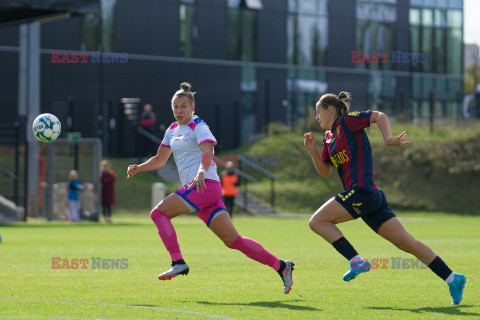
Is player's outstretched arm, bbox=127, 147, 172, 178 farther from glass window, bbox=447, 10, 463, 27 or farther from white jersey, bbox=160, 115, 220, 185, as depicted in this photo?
glass window, bbox=447, 10, 463, 27

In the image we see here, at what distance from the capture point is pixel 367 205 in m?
8.12

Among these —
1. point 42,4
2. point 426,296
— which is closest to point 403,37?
point 42,4

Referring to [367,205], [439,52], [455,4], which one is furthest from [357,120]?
[455,4]

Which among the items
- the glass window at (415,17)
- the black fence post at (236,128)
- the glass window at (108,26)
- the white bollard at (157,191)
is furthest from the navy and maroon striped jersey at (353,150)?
the glass window at (415,17)

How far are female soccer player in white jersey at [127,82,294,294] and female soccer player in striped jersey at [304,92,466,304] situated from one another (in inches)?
31.1

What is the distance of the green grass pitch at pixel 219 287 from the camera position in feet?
24.8

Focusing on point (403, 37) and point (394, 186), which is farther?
point (403, 37)

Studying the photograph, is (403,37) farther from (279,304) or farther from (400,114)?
(279,304)

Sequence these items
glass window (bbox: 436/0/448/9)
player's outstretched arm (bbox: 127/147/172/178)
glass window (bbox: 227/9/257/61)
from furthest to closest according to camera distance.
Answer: glass window (bbox: 436/0/448/9) < glass window (bbox: 227/9/257/61) < player's outstretched arm (bbox: 127/147/172/178)

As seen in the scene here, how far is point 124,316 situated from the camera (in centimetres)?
728

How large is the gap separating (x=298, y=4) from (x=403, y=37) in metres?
7.67

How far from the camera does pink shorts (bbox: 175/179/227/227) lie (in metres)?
8.70

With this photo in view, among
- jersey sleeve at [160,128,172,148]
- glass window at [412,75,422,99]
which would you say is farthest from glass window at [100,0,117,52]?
jersey sleeve at [160,128,172,148]

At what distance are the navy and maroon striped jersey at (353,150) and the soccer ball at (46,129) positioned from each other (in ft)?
14.6
